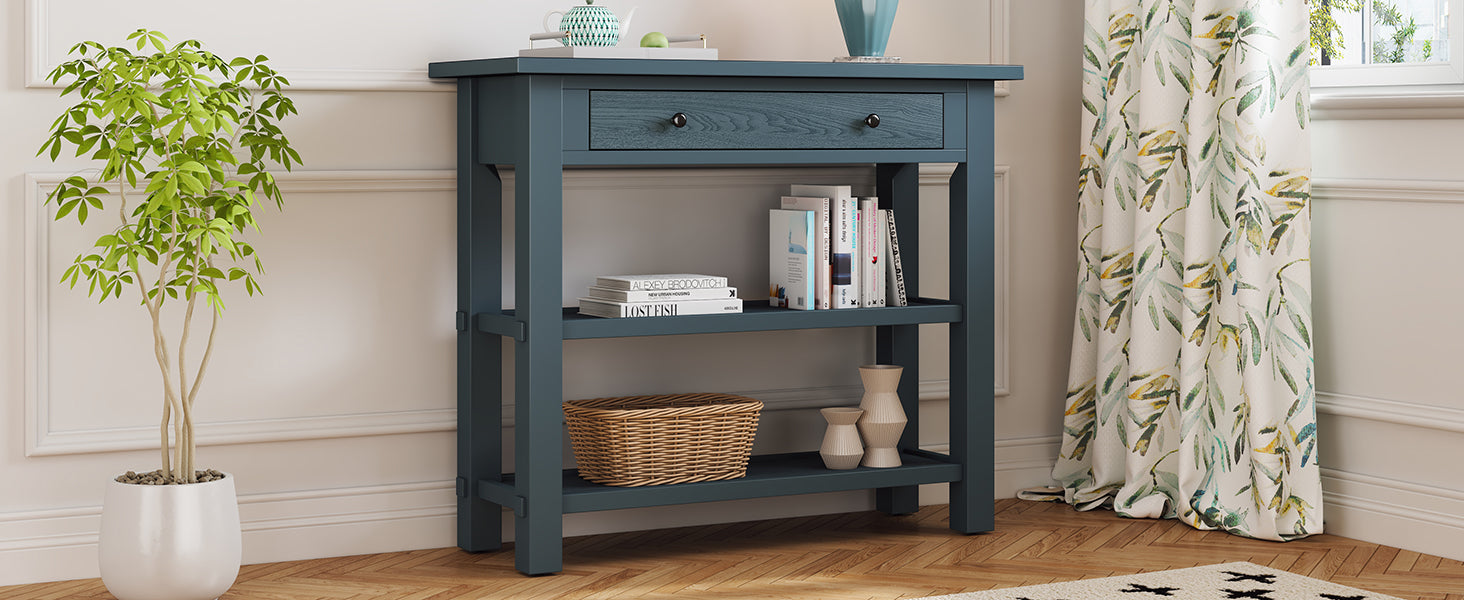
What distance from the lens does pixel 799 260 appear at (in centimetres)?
283

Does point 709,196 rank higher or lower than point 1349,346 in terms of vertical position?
higher

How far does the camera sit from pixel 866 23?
2.83 m

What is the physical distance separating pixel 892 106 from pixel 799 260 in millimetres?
321

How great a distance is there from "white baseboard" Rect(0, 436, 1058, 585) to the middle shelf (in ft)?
1.24

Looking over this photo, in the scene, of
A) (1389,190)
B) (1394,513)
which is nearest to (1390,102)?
(1389,190)

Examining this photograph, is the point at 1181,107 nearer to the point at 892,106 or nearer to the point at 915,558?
the point at 892,106

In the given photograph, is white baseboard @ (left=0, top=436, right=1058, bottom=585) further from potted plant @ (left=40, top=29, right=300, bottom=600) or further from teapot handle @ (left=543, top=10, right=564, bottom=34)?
teapot handle @ (left=543, top=10, right=564, bottom=34)

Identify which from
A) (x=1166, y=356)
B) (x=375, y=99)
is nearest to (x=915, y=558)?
(x=1166, y=356)

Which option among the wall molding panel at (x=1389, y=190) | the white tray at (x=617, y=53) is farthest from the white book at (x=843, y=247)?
the wall molding panel at (x=1389, y=190)

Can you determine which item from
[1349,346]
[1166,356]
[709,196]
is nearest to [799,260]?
[709,196]

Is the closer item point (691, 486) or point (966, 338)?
point (691, 486)

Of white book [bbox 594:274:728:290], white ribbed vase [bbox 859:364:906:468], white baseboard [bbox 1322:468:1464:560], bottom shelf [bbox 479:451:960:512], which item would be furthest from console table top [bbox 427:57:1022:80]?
white baseboard [bbox 1322:468:1464:560]

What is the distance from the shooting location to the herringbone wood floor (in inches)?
99.8

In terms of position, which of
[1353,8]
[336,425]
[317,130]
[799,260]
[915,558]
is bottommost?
[915,558]
